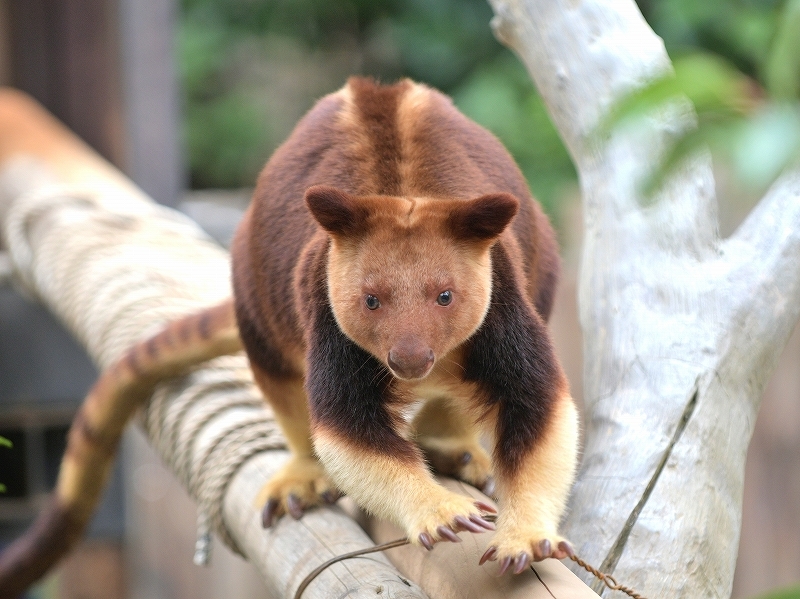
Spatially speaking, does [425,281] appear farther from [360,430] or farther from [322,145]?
[322,145]

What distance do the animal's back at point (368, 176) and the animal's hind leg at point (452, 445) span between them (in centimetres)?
37

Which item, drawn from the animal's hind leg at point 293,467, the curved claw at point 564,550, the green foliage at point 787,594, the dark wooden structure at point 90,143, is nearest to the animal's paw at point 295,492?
the animal's hind leg at point 293,467

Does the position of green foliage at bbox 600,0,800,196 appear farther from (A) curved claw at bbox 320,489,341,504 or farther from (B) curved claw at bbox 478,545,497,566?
(A) curved claw at bbox 320,489,341,504

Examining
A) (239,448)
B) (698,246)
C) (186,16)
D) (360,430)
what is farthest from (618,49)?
(186,16)

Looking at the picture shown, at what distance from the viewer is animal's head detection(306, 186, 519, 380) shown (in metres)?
1.89

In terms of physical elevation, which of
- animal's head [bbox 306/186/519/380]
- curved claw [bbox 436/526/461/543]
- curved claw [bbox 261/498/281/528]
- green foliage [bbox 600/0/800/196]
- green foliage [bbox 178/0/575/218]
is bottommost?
green foliage [bbox 178/0/575/218]

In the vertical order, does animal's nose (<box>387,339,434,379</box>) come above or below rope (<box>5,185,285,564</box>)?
above

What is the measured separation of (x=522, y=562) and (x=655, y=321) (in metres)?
0.83

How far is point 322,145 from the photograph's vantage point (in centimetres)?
237

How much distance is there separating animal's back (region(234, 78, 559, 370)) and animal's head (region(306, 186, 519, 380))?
207mm

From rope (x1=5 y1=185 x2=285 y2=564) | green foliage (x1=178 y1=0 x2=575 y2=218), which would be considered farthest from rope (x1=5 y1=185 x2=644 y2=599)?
green foliage (x1=178 y1=0 x2=575 y2=218)

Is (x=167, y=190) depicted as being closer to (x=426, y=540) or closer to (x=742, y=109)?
(x=426, y=540)

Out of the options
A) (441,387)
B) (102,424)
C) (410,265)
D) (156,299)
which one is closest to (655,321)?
(441,387)

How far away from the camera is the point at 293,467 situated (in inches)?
99.8
